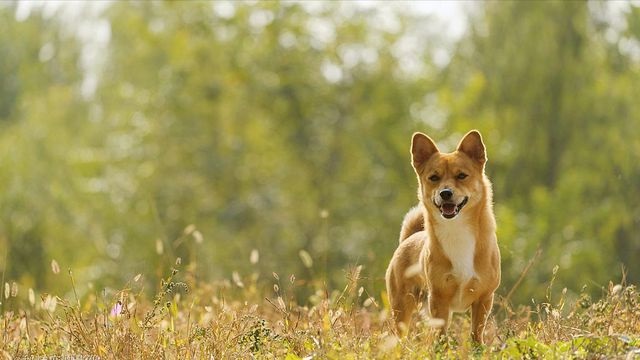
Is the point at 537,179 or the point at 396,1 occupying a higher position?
the point at 396,1

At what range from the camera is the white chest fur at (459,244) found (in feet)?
21.7

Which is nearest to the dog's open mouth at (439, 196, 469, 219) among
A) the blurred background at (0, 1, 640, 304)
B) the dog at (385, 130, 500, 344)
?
the dog at (385, 130, 500, 344)

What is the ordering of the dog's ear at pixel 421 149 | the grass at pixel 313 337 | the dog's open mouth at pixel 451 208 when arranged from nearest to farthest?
the grass at pixel 313 337 < the dog's open mouth at pixel 451 208 < the dog's ear at pixel 421 149

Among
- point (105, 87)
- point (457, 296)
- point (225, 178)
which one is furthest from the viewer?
point (105, 87)

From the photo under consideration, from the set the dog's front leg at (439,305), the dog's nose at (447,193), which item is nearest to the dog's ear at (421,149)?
the dog's nose at (447,193)

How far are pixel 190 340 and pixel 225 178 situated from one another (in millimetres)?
23454

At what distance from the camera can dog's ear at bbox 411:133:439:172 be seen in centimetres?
734

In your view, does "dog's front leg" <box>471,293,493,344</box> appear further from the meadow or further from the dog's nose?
the meadow

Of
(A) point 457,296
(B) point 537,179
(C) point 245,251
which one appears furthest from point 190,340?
(B) point 537,179

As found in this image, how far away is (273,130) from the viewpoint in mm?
30172

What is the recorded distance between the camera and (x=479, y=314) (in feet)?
21.8

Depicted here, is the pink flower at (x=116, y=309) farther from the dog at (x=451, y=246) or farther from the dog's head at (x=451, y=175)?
the dog's head at (x=451, y=175)

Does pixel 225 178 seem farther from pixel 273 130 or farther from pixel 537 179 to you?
pixel 537 179

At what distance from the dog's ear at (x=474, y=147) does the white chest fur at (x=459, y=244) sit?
0.49 meters
